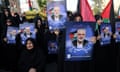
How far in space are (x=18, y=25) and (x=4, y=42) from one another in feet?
1.75

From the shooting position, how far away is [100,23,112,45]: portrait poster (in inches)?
404

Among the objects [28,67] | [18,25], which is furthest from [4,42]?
[28,67]

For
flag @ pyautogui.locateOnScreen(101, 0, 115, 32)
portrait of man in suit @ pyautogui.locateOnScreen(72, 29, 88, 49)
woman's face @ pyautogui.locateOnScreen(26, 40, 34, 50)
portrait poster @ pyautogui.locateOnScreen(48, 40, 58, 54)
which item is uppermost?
flag @ pyautogui.locateOnScreen(101, 0, 115, 32)

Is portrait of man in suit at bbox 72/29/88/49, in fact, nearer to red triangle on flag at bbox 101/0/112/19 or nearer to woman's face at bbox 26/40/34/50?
woman's face at bbox 26/40/34/50

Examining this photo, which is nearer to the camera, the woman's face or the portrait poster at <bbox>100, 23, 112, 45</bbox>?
the woman's face

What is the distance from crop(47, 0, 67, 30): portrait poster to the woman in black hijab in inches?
63.5

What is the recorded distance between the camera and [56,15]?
10.8 meters

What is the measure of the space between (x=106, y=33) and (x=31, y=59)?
2058mm

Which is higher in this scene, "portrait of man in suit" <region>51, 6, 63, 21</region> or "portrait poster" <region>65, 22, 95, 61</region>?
"portrait of man in suit" <region>51, 6, 63, 21</region>

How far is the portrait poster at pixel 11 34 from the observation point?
11.4 m

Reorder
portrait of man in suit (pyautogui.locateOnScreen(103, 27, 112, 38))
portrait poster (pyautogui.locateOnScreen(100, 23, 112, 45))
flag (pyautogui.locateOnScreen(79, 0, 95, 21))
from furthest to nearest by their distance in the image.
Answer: flag (pyautogui.locateOnScreen(79, 0, 95, 21)), portrait of man in suit (pyautogui.locateOnScreen(103, 27, 112, 38)), portrait poster (pyautogui.locateOnScreen(100, 23, 112, 45))

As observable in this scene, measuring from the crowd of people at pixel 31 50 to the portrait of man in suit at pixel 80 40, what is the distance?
0.74 m

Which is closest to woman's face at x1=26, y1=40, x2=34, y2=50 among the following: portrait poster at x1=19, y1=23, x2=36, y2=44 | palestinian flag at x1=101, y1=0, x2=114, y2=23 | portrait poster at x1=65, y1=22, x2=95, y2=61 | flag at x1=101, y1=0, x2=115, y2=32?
portrait poster at x1=65, y1=22, x2=95, y2=61

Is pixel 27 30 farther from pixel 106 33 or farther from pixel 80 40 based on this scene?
pixel 80 40
